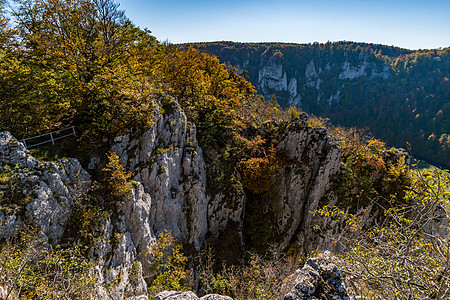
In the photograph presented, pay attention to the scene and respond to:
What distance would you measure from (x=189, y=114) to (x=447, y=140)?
110518mm

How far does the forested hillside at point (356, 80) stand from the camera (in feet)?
346

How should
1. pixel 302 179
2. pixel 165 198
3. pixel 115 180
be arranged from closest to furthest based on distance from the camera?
pixel 115 180 → pixel 165 198 → pixel 302 179

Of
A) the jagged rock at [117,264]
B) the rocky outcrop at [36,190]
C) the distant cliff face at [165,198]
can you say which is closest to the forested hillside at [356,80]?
the distant cliff face at [165,198]

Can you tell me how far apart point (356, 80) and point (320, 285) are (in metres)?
164

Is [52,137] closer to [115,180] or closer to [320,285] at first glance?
[115,180]

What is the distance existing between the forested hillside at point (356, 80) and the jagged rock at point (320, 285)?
11493 cm

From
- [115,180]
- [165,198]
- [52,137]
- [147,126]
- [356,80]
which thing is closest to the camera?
[52,137]

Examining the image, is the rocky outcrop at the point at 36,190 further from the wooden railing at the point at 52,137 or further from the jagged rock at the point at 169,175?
the jagged rock at the point at 169,175

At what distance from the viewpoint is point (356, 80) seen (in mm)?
133875

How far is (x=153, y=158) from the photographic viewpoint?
464 inches

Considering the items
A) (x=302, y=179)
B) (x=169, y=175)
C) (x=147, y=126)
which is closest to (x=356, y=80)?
(x=302, y=179)

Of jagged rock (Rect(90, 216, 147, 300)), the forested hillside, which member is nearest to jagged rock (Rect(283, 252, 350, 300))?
jagged rock (Rect(90, 216, 147, 300))

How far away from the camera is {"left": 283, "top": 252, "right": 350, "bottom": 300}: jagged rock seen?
4555 millimetres

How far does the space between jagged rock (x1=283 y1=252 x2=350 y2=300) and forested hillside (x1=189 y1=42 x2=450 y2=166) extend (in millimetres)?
114929
